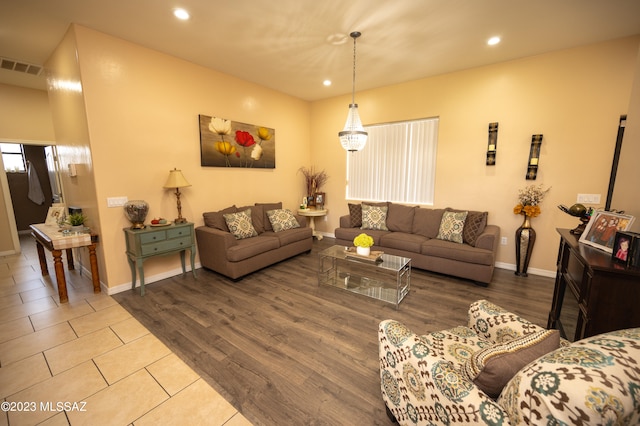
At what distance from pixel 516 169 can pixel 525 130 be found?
0.53m

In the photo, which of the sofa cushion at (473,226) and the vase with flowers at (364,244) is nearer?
the vase with flowers at (364,244)

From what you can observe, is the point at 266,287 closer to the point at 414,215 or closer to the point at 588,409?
the point at 414,215

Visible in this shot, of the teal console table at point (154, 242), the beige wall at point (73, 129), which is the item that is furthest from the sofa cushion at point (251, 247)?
the beige wall at point (73, 129)

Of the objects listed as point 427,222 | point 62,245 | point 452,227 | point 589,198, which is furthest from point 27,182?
point 589,198

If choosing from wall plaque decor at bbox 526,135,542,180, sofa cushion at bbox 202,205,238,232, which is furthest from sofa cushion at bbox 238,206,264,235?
wall plaque decor at bbox 526,135,542,180

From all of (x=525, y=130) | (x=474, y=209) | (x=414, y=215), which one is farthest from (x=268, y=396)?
(x=525, y=130)

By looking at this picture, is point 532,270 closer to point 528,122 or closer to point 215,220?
point 528,122

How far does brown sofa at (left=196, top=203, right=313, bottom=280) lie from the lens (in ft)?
11.0

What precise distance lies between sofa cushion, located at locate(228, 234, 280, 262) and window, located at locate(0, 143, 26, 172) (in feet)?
21.6

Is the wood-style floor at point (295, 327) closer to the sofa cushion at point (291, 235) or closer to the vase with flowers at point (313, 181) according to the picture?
the sofa cushion at point (291, 235)

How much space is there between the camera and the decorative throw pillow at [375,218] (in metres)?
4.36

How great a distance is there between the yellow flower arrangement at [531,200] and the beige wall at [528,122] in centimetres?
9

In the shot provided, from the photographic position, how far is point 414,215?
13.9ft

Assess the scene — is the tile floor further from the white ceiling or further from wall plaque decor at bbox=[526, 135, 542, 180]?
wall plaque decor at bbox=[526, 135, 542, 180]
